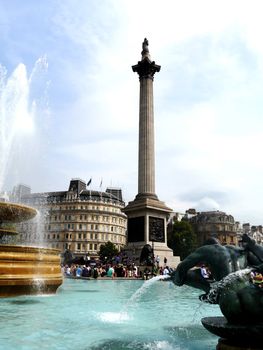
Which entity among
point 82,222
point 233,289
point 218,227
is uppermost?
point 82,222

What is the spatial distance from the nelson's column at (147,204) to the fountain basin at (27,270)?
2143cm

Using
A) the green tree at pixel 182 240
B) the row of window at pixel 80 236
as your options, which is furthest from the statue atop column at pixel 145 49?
the row of window at pixel 80 236

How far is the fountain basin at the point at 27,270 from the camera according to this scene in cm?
1023

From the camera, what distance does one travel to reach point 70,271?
3028cm

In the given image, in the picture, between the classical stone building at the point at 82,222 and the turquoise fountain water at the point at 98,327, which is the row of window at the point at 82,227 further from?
the turquoise fountain water at the point at 98,327

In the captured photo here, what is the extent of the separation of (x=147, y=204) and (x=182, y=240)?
125ft

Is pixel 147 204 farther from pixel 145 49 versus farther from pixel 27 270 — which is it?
pixel 27 270

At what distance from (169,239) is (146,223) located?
129 feet

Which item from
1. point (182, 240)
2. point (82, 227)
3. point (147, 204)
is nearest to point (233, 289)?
point (147, 204)

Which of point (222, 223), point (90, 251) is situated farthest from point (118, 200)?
point (222, 223)

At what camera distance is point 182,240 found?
69.6 meters

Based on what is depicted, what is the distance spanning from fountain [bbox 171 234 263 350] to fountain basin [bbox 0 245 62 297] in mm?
6008

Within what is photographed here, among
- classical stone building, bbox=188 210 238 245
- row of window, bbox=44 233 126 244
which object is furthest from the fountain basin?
classical stone building, bbox=188 210 238 245

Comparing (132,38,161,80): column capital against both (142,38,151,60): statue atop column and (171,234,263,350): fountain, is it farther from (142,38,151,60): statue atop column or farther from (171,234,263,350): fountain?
(171,234,263,350): fountain
